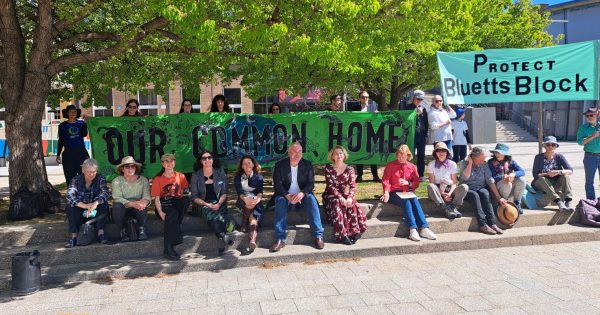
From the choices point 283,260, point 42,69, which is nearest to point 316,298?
point 283,260

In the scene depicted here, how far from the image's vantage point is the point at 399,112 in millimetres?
8836

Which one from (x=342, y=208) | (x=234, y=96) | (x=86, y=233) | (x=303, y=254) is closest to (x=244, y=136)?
(x=342, y=208)

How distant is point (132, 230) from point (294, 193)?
231 centimetres

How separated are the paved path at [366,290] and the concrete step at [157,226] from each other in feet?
3.62

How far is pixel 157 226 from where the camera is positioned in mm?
6730

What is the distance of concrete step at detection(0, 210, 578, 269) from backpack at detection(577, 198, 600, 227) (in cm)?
18

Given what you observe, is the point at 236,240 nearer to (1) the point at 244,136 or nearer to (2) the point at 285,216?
(2) the point at 285,216

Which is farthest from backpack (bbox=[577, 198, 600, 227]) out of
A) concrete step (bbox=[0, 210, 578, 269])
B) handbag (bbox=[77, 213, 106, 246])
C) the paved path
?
handbag (bbox=[77, 213, 106, 246])

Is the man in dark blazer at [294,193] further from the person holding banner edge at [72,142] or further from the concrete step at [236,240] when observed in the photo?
the person holding banner edge at [72,142]

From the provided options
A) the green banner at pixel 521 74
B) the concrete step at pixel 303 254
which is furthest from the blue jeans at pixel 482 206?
the green banner at pixel 521 74

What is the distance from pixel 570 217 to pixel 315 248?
4.28 meters

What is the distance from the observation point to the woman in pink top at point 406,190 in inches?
268

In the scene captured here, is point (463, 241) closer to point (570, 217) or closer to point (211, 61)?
point (570, 217)

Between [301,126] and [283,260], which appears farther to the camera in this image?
[301,126]
